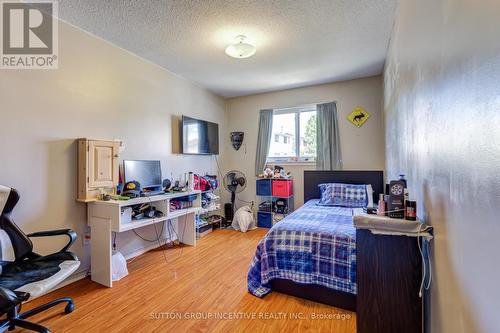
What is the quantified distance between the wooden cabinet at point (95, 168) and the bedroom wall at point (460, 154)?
2.80m

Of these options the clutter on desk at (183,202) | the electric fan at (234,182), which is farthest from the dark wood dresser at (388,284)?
the electric fan at (234,182)

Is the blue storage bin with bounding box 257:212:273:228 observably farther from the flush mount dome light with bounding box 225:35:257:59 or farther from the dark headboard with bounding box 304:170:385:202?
the flush mount dome light with bounding box 225:35:257:59

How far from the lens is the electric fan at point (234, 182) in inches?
177

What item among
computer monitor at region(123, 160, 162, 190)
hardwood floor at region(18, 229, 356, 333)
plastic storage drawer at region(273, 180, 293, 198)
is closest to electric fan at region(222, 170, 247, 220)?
plastic storage drawer at region(273, 180, 293, 198)

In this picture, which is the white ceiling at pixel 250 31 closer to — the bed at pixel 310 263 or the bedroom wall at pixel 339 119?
the bedroom wall at pixel 339 119

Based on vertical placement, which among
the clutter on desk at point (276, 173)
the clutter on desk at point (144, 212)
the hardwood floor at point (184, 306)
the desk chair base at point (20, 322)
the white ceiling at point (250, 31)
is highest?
the white ceiling at point (250, 31)

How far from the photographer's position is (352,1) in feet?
6.86

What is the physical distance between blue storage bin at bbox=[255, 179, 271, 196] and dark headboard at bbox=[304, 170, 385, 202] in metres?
0.66

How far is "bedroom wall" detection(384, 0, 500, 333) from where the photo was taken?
0.67 metres

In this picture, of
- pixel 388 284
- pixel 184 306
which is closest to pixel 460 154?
pixel 388 284

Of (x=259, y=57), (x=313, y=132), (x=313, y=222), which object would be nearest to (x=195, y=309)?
Answer: (x=313, y=222)

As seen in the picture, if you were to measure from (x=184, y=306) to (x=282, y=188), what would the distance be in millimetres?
2602

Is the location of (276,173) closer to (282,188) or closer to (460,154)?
(282,188)

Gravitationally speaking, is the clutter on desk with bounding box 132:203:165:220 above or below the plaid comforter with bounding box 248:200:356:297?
above
